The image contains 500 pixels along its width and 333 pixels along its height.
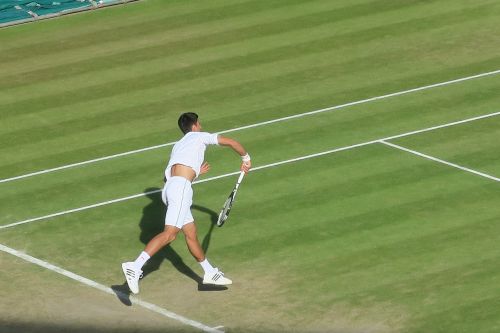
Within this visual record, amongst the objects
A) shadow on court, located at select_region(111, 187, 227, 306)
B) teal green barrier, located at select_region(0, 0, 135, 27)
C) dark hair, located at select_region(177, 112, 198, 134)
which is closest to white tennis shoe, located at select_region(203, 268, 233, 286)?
shadow on court, located at select_region(111, 187, 227, 306)

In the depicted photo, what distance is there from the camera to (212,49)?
91.9 feet

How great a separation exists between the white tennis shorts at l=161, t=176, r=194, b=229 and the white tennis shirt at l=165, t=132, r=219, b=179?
24 centimetres

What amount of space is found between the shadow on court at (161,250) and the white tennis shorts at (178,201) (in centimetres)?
112

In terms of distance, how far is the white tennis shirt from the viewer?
58.1ft

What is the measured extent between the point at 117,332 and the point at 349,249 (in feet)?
13.1

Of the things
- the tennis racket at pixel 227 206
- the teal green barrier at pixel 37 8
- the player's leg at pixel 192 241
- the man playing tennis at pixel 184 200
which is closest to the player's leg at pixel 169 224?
the man playing tennis at pixel 184 200

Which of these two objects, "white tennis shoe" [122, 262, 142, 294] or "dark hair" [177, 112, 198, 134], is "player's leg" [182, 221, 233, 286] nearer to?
"white tennis shoe" [122, 262, 142, 294]

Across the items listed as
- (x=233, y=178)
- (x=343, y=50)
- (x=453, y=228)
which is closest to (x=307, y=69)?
(x=343, y=50)

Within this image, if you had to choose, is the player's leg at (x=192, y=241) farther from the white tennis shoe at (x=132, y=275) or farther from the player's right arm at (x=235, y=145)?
the player's right arm at (x=235, y=145)

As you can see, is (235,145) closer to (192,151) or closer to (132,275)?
(192,151)

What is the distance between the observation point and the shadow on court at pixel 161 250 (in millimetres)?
17844

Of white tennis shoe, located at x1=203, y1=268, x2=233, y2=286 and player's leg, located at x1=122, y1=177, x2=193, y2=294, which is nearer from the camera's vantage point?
player's leg, located at x1=122, y1=177, x2=193, y2=294

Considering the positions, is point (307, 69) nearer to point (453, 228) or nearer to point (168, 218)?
point (453, 228)

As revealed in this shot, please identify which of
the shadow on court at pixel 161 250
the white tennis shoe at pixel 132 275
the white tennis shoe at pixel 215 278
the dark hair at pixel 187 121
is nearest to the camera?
the white tennis shoe at pixel 132 275
